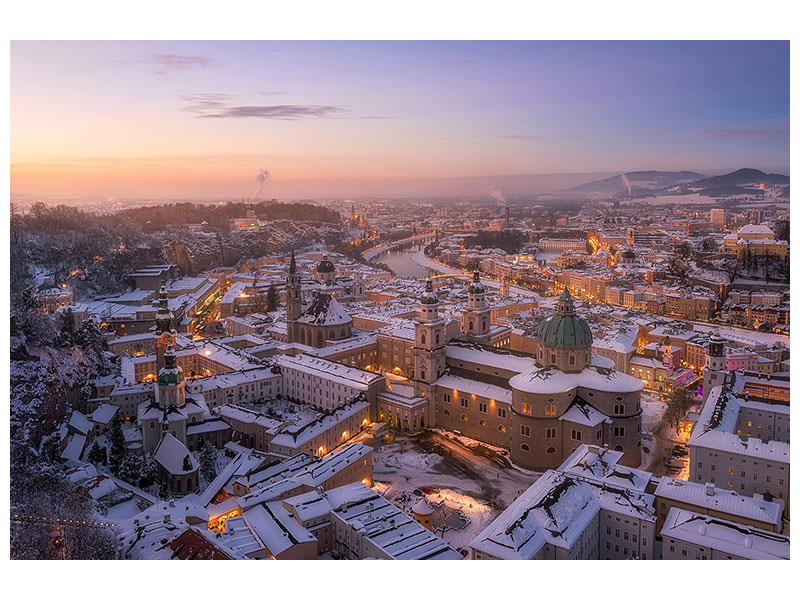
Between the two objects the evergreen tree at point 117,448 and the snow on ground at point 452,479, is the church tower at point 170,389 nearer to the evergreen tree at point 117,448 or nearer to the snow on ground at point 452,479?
the evergreen tree at point 117,448

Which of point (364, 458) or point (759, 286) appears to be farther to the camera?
point (759, 286)

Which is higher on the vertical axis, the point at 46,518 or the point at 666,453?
the point at 46,518

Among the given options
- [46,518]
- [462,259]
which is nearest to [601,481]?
[46,518]

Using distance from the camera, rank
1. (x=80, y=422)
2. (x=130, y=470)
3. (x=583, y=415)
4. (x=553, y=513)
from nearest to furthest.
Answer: (x=553, y=513)
(x=130, y=470)
(x=583, y=415)
(x=80, y=422)

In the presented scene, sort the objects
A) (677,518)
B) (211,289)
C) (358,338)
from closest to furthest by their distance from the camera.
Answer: (677,518) → (358,338) → (211,289)

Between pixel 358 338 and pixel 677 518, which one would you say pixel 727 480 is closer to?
pixel 677 518

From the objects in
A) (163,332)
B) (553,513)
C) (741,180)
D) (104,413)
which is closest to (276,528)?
(553,513)

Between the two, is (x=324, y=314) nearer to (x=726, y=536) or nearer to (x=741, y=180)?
(x=741, y=180)
